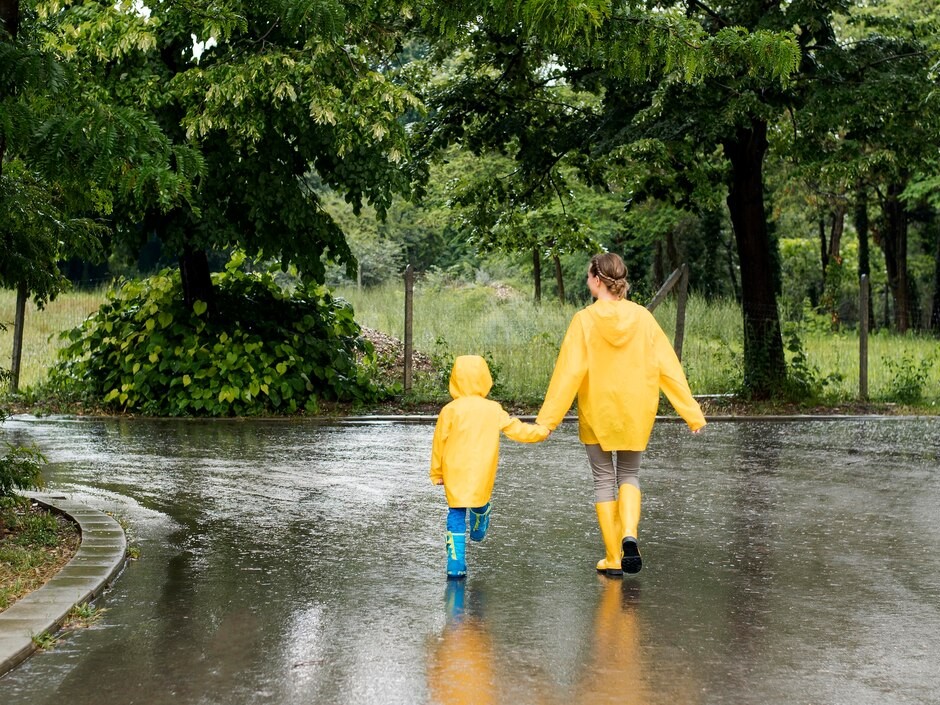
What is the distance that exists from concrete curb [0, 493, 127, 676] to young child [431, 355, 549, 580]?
186cm

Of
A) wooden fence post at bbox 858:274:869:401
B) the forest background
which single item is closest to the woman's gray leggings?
the forest background

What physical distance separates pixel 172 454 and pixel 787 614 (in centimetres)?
815

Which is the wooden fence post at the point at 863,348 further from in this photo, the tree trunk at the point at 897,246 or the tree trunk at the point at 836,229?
the tree trunk at the point at 836,229

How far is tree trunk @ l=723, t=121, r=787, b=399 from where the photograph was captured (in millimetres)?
19938

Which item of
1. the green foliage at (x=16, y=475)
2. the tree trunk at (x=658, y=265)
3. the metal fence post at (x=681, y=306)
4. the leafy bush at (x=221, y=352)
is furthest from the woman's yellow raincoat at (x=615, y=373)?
the tree trunk at (x=658, y=265)

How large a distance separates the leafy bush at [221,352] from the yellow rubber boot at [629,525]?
1068cm

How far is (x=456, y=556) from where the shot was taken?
720 centimetres

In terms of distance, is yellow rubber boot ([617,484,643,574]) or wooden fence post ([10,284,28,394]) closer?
yellow rubber boot ([617,484,643,574])

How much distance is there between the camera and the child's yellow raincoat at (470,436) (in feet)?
23.5

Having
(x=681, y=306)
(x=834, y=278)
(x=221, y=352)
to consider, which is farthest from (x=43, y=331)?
(x=834, y=278)

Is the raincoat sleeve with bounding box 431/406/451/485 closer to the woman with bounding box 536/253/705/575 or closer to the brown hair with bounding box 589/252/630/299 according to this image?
the woman with bounding box 536/253/705/575

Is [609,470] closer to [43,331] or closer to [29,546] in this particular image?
[29,546]

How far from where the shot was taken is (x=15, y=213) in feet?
27.0

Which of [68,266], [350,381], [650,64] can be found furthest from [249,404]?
[68,266]
